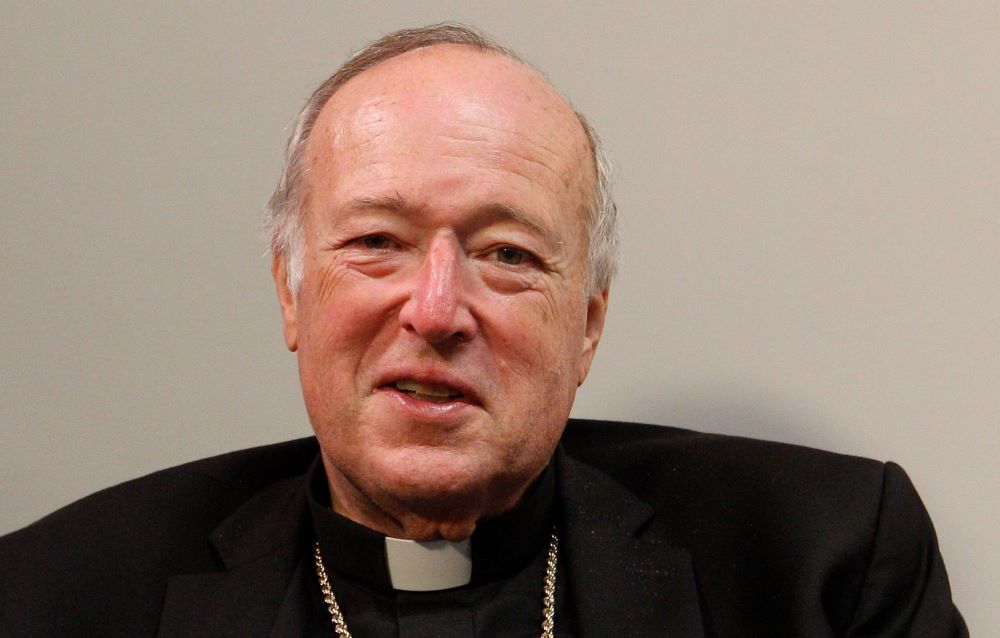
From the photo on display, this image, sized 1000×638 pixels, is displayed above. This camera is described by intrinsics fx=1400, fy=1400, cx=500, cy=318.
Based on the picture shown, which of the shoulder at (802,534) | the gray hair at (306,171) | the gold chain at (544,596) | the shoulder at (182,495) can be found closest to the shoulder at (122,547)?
the shoulder at (182,495)

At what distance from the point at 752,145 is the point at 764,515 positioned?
2.41 ft

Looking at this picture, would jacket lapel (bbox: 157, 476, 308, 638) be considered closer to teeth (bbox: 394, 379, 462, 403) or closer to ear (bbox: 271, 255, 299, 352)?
ear (bbox: 271, 255, 299, 352)

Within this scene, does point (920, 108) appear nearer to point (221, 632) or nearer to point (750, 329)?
point (750, 329)

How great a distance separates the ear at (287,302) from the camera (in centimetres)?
210

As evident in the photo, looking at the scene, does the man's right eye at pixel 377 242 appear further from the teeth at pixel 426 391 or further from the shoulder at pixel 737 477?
the shoulder at pixel 737 477

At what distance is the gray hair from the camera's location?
6.80 feet

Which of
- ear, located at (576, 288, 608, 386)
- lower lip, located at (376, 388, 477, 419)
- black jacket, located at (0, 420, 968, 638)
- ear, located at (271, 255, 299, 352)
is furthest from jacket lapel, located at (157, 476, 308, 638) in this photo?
ear, located at (576, 288, 608, 386)

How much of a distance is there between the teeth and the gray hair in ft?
0.86

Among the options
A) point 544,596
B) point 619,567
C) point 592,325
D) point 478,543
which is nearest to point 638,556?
point 619,567

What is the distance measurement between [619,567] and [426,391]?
0.44 meters

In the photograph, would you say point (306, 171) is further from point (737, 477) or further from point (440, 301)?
point (737, 477)

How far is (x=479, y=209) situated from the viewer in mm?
1912

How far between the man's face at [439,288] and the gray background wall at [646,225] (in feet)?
1.96

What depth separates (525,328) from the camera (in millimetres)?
1935
